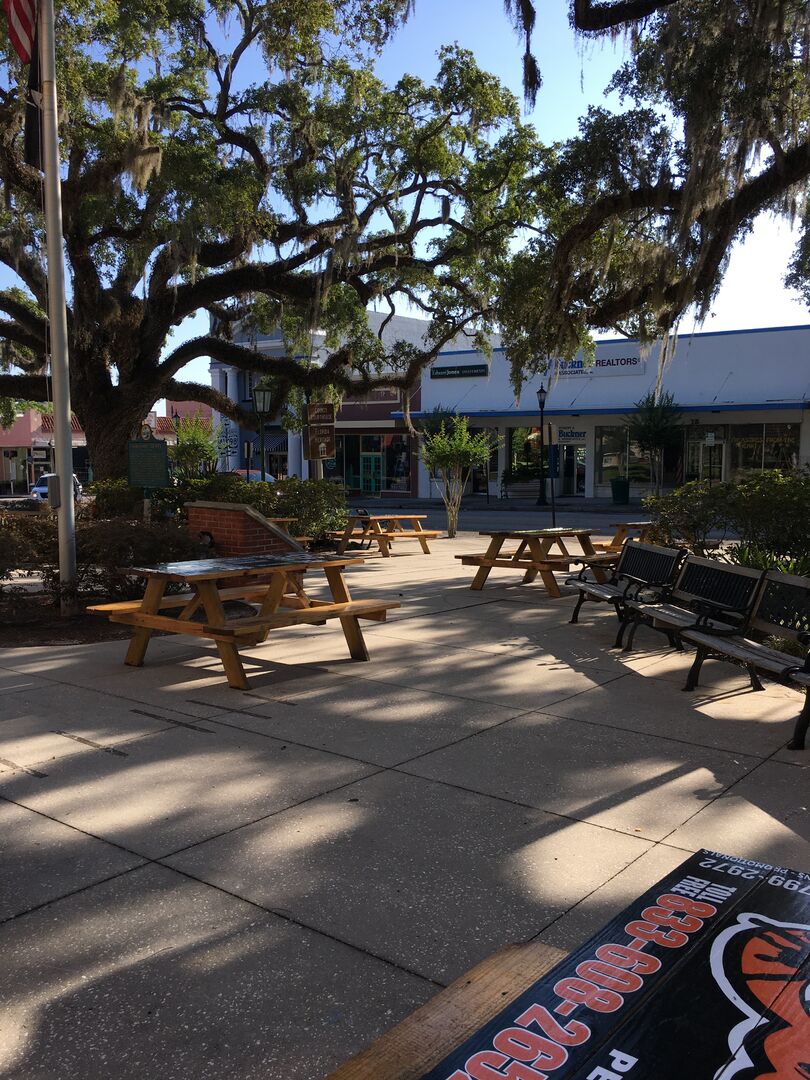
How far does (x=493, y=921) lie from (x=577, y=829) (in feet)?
3.15

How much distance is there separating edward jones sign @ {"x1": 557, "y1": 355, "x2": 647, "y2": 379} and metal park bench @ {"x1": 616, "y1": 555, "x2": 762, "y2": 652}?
2990cm

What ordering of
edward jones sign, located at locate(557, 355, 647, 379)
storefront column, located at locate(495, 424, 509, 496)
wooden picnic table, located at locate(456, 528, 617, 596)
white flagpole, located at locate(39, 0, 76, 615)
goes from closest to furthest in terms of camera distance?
white flagpole, located at locate(39, 0, 76, 615), wooden picnic table, located at locate(456, 528, 617, 596), edward jones sign, located at locate(557, 355, 647, 379), storefront column, located at locate(495, 424, 509, 496)

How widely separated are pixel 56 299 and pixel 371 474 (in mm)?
38071

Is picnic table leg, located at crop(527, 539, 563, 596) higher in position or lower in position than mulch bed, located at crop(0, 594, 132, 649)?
higher

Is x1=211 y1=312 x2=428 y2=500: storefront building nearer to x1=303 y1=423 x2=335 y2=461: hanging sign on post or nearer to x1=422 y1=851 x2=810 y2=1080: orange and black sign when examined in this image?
x1=303 y1=423 x2=335 y2=461: hanging sign on post

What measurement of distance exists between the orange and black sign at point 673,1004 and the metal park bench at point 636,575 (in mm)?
6187

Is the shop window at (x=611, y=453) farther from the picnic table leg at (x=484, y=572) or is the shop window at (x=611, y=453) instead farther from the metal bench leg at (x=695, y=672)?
the metal bench leg at (x=695, y=672)

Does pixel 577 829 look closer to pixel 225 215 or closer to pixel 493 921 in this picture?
pixel 493 921

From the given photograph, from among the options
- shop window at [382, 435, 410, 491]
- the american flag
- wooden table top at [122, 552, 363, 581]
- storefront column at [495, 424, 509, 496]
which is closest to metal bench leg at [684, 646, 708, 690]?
wooden table top at [122, 552, 363, 581]

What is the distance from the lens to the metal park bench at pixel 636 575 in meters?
8.41

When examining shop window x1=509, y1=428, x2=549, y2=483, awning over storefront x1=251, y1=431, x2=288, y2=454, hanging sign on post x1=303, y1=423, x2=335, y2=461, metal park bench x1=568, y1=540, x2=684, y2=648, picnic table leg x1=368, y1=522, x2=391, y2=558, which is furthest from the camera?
awning over storefront x1=251, y1=431, x2=288, y2=454

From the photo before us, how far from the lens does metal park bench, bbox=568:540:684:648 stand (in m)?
8.41

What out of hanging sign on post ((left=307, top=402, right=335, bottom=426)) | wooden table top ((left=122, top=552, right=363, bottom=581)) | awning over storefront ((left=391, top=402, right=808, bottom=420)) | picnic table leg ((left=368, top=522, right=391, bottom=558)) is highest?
awning over storefront ((left=391, top=402, right=808, bottom=420))

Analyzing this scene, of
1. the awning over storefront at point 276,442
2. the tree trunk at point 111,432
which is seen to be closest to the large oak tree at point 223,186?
the tree trunk at point 111,432
